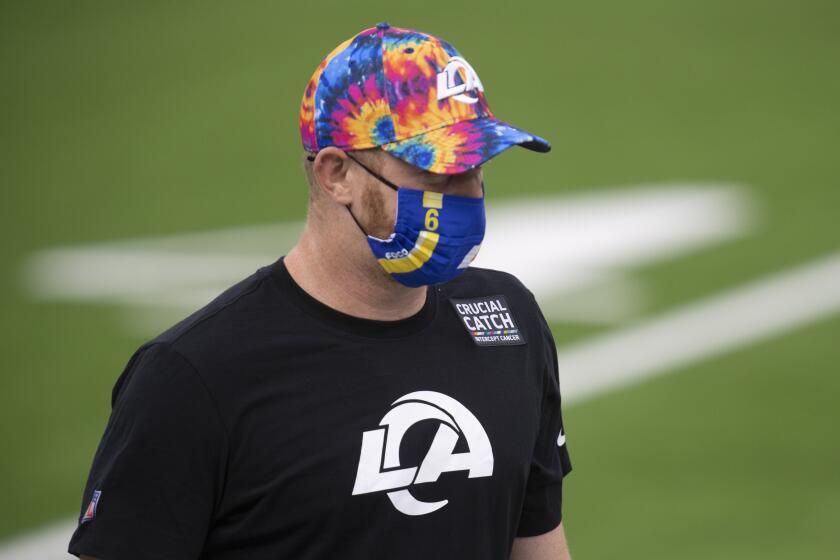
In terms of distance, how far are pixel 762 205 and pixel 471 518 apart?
645 centimetres

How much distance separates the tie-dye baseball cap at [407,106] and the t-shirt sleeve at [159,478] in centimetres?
62

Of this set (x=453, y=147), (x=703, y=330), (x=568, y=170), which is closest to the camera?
(x=453, y=147)

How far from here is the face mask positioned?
2.77m

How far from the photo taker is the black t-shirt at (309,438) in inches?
100

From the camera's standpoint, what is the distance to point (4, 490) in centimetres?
620

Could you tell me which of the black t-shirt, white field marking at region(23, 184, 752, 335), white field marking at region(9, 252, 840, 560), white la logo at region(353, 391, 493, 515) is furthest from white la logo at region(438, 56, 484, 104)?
white field marking at region(23, 184, 752, 335)

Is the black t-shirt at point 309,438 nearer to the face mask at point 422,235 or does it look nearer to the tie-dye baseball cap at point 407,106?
the face mask at point 422,235

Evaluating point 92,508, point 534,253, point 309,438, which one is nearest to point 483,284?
point 309,438

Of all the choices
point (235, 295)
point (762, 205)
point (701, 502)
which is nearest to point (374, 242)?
point (235, 295)

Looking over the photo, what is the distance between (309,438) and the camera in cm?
263

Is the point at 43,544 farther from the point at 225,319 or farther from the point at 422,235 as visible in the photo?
the point at 422,235

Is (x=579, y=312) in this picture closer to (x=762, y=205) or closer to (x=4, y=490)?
(x=762, y=205)

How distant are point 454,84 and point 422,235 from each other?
12.5 inches

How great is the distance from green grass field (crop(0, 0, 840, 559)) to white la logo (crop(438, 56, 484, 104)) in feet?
11.7
